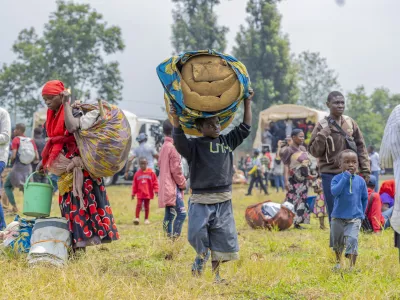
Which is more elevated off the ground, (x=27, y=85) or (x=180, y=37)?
→ (x=180, y=37)

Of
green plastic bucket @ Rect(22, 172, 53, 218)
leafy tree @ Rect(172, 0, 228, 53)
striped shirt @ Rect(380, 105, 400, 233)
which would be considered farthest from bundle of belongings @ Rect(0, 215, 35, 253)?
leafy tree @ Rect(172, 0, 228, 53)

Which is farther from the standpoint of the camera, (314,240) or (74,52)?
(74,52)

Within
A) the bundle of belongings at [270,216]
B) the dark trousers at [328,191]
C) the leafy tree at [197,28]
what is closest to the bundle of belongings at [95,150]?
the dark trousers at [328,191]

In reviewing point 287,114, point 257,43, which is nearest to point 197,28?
point 257,43

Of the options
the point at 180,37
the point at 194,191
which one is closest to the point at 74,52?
the point at 180,37

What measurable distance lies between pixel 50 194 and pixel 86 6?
3463cm

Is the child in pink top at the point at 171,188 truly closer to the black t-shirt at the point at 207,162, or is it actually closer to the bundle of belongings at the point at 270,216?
the bundle of belongings at the point at 270,216

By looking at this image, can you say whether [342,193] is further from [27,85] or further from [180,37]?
[180,37]

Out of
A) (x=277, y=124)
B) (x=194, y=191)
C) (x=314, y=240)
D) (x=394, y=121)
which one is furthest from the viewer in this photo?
(x=277, y=124)

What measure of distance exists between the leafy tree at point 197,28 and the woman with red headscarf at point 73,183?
1459 inches

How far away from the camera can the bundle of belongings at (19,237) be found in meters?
5.87

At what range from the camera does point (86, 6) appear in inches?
1523

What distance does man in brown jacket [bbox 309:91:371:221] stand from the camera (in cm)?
648

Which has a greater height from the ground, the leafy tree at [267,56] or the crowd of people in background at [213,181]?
the leafy tree at [267,56]
